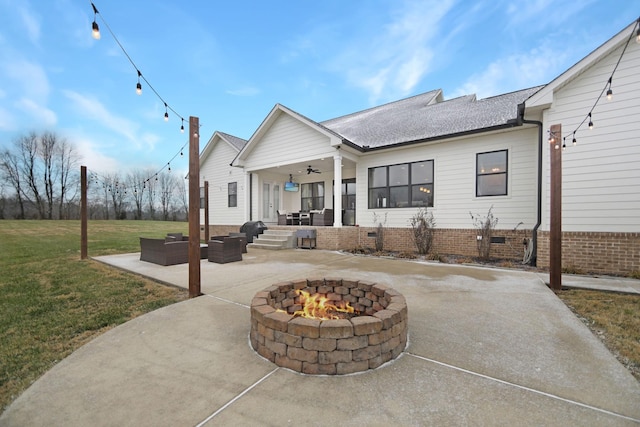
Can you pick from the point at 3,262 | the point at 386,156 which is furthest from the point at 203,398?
the point at 3,262

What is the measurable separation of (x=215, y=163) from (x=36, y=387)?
14.4 m

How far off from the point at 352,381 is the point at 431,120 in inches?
415

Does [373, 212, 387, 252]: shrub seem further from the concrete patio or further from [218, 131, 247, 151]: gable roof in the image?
[218, 131, 247, 151]: gable roof

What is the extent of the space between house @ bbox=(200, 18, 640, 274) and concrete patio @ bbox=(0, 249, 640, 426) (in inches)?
163

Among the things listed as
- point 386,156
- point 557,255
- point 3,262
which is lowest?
point 3,262

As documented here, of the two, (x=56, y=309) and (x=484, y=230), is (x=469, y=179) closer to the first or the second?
(x=484, y=230)

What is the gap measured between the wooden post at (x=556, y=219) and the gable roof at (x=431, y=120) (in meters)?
3.05

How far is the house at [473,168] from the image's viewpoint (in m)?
5.65

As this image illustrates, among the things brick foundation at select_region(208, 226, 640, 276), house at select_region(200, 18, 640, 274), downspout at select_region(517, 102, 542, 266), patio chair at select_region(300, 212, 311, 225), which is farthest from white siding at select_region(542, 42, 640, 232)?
patio chair at select_region(300, 212, 311, 225)

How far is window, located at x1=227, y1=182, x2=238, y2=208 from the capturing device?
14.2 m

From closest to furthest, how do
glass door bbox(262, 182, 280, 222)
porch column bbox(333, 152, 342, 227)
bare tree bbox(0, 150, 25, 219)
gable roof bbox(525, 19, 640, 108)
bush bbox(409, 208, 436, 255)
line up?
gable roof bbox(525, 19, 640, 108), bush bbox(409, 208, 436, 255), porch column bbox(333, 152, 342, 227), glass door bbox(262, 182, 280, 222), bare tree bbox(0, 150, 25, 219)

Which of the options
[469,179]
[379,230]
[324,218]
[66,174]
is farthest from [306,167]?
[66,174]

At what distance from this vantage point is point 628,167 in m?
5.57

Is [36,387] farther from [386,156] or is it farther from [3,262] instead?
[386,156]
